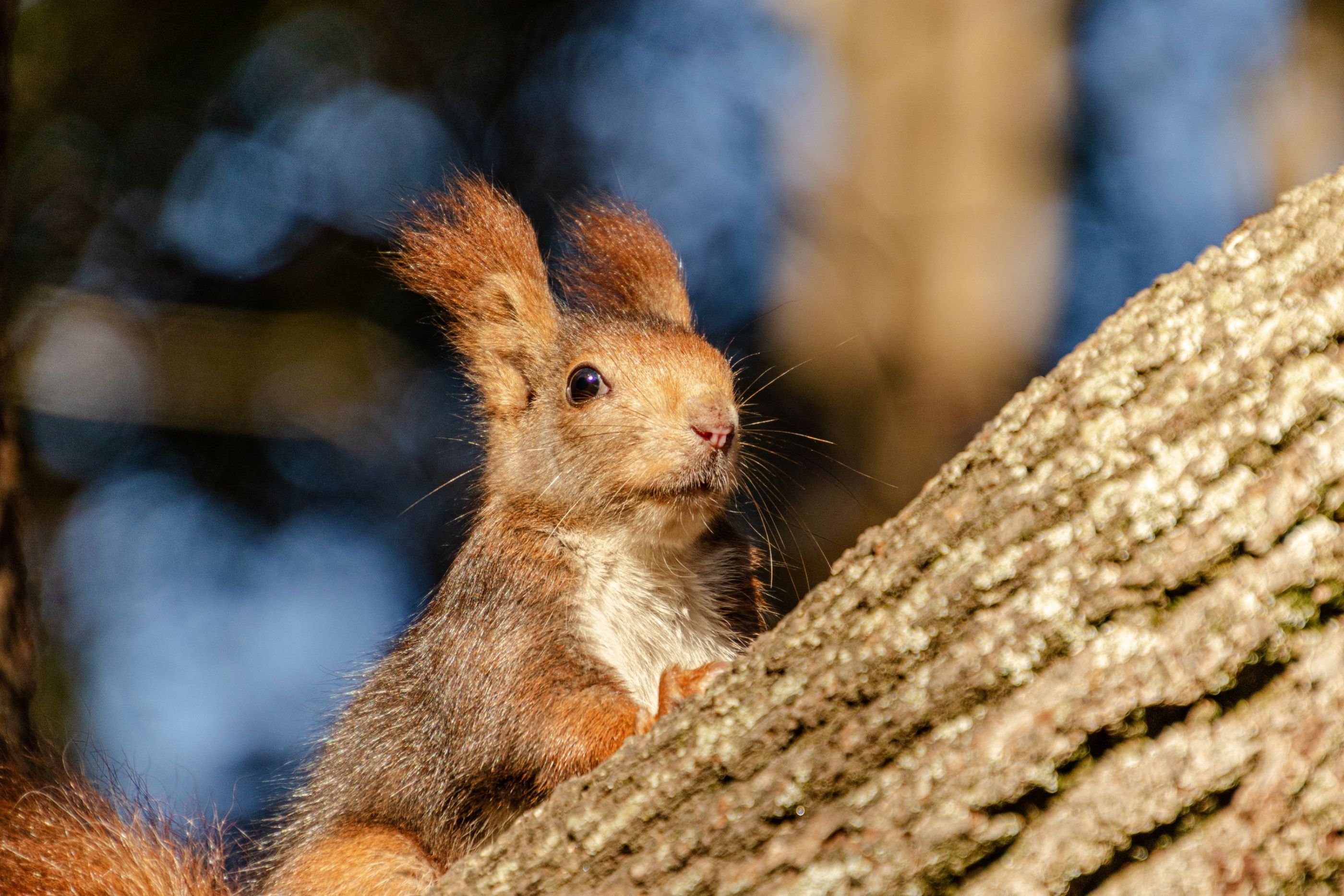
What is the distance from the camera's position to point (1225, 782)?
129 cm

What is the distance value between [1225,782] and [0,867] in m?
2.13

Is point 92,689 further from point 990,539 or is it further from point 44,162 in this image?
point 990,539

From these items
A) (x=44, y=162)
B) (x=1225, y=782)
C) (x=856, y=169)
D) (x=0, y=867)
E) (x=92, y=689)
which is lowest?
(x=0, y=867)

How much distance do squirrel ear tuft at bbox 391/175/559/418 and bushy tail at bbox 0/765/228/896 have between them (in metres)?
1.20

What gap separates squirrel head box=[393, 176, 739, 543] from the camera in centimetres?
274

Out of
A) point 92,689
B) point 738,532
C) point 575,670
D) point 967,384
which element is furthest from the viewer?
point 92,689

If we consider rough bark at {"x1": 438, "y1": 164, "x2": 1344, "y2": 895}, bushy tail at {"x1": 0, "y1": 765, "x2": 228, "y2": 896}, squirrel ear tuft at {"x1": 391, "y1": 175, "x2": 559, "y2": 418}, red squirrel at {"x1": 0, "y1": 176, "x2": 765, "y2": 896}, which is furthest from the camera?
squirrel ear tuft at {"x1": 391, "y1": 175, "x2": 559, "y2": 418}

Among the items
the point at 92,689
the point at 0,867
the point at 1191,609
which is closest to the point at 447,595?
the point at 0,867

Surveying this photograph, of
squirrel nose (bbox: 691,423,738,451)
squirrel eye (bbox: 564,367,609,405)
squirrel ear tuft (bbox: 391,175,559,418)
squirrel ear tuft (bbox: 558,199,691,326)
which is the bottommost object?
squirrel nose (bbox: 691,423,738,451)

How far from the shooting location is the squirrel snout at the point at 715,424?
270 centimetres

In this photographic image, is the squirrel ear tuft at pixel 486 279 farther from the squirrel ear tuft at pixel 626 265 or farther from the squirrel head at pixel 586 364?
the squirrel ear tuft at pixel 626 265

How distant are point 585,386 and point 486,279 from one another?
39 centimetres

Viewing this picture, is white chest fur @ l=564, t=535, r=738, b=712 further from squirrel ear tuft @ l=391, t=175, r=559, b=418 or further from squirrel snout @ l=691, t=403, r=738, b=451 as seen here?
squirrel ear tuft @ l=391, t=175, r=559, b=418

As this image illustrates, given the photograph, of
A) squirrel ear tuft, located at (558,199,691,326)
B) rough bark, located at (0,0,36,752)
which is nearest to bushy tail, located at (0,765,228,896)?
rough bark, located at (0,0,36,752)
